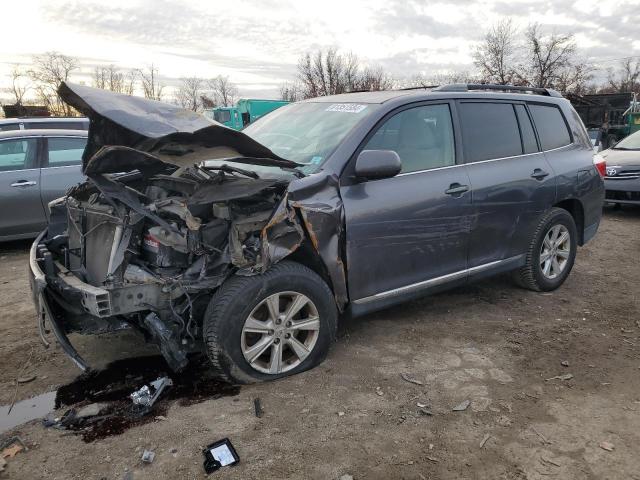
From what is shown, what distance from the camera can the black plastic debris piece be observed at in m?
2.46

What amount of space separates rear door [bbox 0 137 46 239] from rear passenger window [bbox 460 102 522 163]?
17.7 feet

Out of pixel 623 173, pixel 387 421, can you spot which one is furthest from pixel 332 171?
pixel 623 173

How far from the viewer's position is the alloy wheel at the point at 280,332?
308 cm

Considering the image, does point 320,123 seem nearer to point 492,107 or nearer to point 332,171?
point 332,171

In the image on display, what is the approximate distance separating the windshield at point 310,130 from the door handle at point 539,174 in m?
1.75

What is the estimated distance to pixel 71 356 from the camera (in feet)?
9.32

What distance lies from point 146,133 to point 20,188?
469 centimetres

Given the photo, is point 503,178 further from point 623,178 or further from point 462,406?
point 623,178

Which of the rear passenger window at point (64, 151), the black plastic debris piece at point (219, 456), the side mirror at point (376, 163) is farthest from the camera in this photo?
the rear passenger window at point (64, 151)

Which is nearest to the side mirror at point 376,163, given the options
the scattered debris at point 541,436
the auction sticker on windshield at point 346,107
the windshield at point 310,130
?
the windshield at point 310,130

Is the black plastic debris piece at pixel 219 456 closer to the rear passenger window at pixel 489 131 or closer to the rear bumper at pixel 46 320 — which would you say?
the rear bumper at pixel 46 320

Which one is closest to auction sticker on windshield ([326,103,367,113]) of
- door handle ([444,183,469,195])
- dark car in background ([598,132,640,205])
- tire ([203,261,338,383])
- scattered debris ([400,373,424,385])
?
door handle ([444,183,469,195])

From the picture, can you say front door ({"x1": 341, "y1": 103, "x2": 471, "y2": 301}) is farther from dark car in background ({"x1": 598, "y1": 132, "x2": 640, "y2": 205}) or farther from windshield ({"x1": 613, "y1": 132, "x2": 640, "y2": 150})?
windshield ({"x1": 613, "y1": 132, "x2": 640, "y2": 150})

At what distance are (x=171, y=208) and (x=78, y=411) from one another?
1318mm
